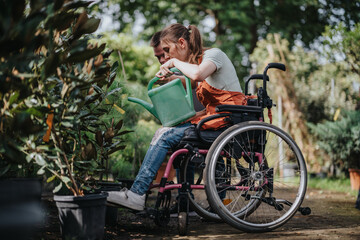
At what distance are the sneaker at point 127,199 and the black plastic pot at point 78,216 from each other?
0.94 ft

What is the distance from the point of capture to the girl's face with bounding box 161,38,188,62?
2.48 metres

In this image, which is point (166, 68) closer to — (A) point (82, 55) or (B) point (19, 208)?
(A) point (82, 55)

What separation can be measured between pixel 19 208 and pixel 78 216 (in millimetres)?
277

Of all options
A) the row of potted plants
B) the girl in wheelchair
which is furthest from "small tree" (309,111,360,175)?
the row of potted plants

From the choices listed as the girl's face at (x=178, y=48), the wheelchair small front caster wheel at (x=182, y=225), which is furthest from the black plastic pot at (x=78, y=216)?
the girl's face at (x=178, y=48)

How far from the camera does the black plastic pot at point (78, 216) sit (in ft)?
5.70

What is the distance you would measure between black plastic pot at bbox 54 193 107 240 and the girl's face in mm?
1106

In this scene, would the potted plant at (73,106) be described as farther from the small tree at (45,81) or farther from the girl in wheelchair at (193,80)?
the girl in wheelchair at (193,80)

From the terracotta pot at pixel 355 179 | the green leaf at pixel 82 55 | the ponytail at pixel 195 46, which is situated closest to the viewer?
the green leaf at pixel 82 55

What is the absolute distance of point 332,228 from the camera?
2367 millimetres

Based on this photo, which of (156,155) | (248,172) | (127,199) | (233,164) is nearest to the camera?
(127,199)

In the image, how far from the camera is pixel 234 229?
2.36 meters

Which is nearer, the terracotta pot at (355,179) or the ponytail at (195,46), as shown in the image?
the ponytail at (195,46)

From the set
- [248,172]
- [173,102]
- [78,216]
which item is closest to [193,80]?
[173,102]
